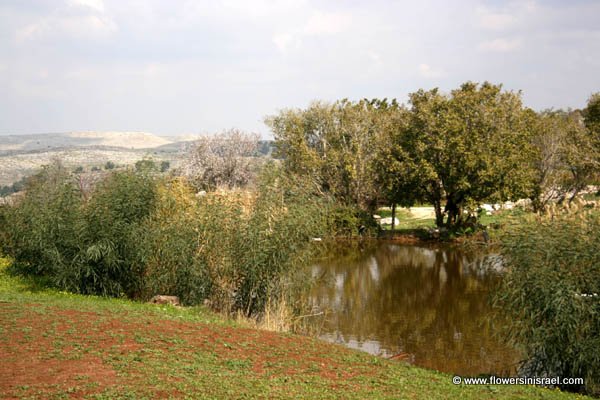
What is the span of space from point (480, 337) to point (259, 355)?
295 inches

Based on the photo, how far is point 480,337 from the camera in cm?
1574

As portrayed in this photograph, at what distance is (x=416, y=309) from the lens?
1927cm

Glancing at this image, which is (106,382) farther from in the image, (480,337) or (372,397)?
(480,337)

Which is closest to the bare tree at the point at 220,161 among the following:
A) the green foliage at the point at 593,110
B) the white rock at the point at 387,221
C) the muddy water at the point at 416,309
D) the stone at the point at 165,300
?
the white rock at the point at 387,221

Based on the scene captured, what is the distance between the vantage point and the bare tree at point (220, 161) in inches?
1879

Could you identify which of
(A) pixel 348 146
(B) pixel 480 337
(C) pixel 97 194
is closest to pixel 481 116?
(A) pixel 348 146

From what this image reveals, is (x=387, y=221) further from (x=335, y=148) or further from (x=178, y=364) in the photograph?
(x=178, y=364)

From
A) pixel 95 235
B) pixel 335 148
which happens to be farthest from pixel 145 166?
pixel 335 148

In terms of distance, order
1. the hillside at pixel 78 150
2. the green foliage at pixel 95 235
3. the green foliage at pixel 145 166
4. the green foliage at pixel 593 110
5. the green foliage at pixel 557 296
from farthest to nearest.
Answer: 1. the hillside at pixel 78 150
2. the green foliage at pixel 593 110
3. the green foliage at pixel 145 166
4. the green foliage at pixel 95 235
5. the green foliage at pixel 557 296

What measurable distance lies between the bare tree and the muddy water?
783 inches

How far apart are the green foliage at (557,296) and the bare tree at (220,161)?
3667 centimetres

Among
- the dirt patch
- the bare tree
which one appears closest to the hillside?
the bare tree

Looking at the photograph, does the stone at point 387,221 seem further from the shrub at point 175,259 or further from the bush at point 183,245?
the shrub at point 175,259

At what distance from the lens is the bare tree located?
1879 inches
